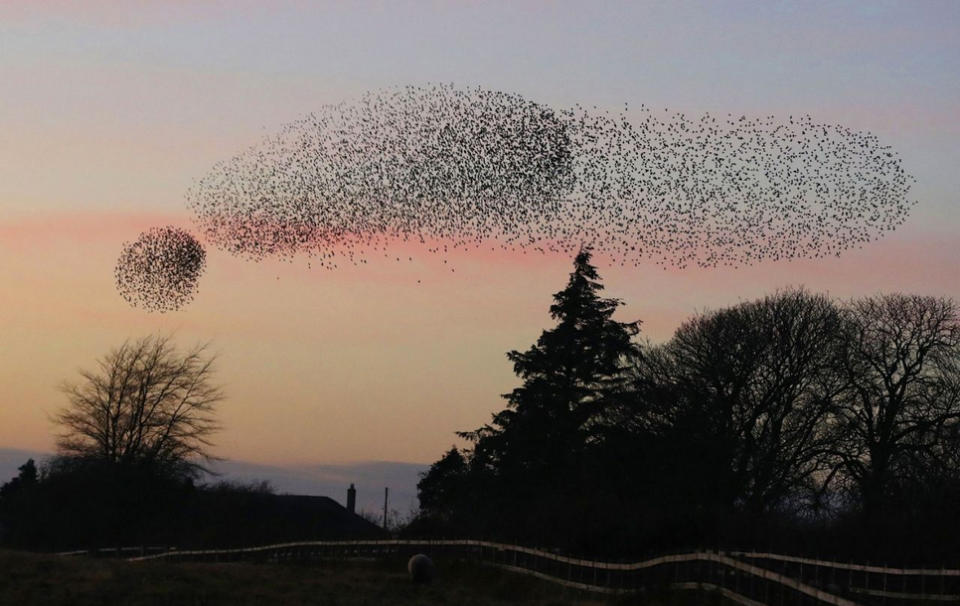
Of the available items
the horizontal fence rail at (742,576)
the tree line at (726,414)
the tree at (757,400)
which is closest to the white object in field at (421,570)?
the horizontal fence rail at (742,576)

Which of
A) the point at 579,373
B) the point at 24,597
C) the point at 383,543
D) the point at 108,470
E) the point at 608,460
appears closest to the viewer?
the point at 24,597

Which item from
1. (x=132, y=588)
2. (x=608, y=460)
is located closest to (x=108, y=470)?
(x=608, y=460)

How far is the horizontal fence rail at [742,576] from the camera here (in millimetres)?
31141

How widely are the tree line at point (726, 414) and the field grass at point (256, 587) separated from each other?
17.0 meters

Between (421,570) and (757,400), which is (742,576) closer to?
(421,570)

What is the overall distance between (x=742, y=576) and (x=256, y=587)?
15.7m

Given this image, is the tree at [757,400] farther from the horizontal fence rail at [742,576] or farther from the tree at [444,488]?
the horizontal fence rail at [742,576]

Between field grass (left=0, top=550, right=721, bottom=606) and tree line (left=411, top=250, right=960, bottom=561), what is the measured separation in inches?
669

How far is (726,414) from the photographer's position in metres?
76.2

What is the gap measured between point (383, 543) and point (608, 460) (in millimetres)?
17647

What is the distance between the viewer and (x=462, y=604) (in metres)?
40.0

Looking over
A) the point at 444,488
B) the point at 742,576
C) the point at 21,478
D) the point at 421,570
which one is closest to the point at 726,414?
the point at 444,488

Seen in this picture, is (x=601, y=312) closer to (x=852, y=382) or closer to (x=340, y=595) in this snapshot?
(x=852, y=382)

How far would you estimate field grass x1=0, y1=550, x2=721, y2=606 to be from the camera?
1539 inches
